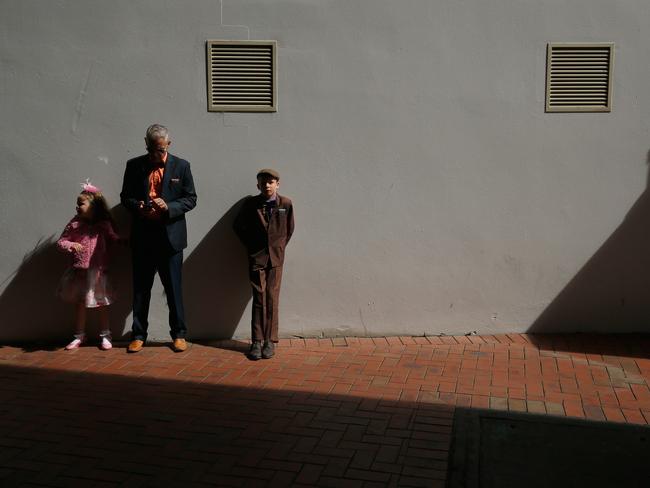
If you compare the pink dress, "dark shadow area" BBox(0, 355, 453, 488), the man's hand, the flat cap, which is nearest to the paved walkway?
"dark shadow area" BBox(0, 355, 453, 488)

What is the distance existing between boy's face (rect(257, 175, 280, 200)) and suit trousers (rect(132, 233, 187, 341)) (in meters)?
0.95

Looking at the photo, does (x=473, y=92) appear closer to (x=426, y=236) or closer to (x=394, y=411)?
(x=426, y=236)

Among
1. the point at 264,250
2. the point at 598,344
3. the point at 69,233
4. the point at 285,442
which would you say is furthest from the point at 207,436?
the point at 598,344

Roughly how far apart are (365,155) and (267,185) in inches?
39.2

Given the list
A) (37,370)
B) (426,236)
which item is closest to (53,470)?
(37,370)

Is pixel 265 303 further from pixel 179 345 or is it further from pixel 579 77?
pixel 579 77

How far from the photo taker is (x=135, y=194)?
626 cm

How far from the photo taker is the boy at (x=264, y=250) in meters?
6.23

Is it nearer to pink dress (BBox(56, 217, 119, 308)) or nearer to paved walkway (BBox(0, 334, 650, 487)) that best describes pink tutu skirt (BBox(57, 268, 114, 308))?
pink dress (BBox(56, 217, 119, 308))

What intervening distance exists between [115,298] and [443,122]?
11.0ft

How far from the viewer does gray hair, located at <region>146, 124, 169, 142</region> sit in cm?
606

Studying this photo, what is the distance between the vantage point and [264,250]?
625 cm

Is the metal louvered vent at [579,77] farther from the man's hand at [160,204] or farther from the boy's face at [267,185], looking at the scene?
the man's hand at [160,204]

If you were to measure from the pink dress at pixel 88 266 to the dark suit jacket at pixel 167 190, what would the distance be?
0.33 meters
